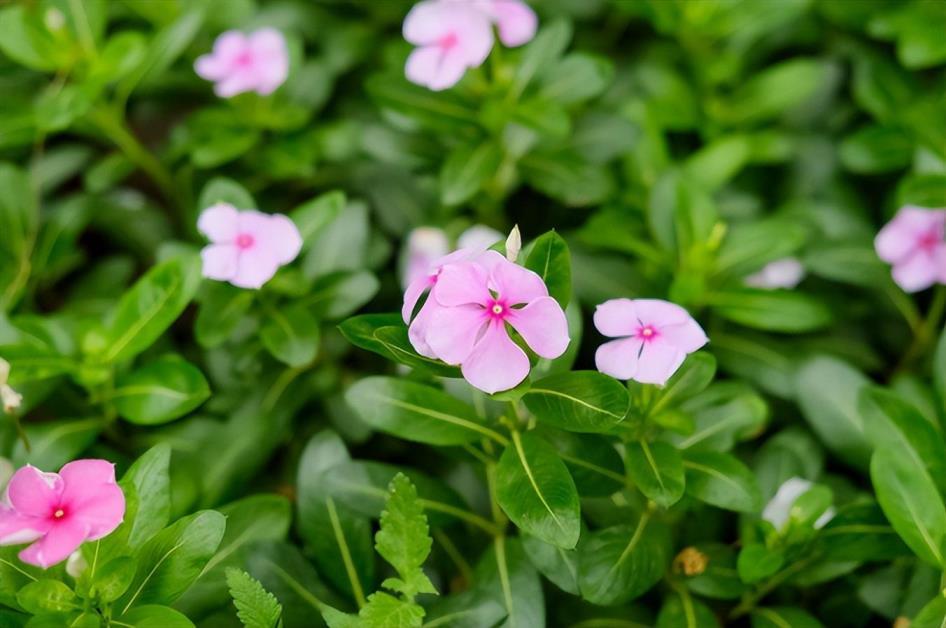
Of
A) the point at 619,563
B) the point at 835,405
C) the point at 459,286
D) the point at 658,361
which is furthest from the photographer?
the point at 835,405

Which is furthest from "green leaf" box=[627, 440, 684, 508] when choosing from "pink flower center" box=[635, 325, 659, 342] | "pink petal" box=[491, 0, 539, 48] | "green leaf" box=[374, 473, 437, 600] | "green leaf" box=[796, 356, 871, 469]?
"pink petal" box=[491, 0, 539, 48]

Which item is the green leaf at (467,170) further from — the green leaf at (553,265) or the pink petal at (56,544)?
the pink petal at (56,544)

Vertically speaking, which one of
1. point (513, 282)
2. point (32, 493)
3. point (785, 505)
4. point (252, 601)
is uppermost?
point (513, 282)

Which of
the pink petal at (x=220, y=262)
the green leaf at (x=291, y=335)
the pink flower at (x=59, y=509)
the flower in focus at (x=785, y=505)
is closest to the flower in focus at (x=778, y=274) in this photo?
the flower in focus at (x=785, y=505)

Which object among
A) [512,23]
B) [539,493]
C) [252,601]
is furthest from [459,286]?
[512,23]

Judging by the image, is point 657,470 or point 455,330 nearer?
point 455,330

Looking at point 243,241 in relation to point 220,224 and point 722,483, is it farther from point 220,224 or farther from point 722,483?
point 722,483
